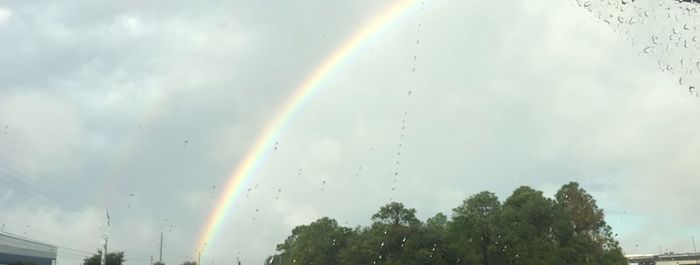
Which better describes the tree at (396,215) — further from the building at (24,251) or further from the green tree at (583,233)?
the building at (24,251)

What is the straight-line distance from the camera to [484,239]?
7306 cm

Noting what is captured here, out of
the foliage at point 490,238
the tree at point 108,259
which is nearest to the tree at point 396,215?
the foliage at point 490,238

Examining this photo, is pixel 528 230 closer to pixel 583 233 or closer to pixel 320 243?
pixel 583 233

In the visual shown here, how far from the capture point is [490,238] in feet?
238

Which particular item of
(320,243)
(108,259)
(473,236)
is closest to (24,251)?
(108,259)

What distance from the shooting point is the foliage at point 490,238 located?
70.8m

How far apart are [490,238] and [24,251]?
87692 mm

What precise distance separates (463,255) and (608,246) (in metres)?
20.6

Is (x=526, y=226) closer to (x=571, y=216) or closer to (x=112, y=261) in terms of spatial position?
(x=571, y=216)

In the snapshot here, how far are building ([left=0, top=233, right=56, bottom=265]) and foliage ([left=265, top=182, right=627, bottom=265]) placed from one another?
5600 centimetres

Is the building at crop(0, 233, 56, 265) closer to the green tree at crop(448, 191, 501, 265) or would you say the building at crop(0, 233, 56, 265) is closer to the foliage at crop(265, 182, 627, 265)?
the foliage at crop(265, 182, 627, 265)

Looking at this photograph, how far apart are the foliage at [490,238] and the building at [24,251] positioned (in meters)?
56.0

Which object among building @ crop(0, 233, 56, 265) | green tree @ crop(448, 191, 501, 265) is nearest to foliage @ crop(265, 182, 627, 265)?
green tree @ crop(448, 191, 501, 265)

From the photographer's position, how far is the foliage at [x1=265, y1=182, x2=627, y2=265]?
2788 inches
